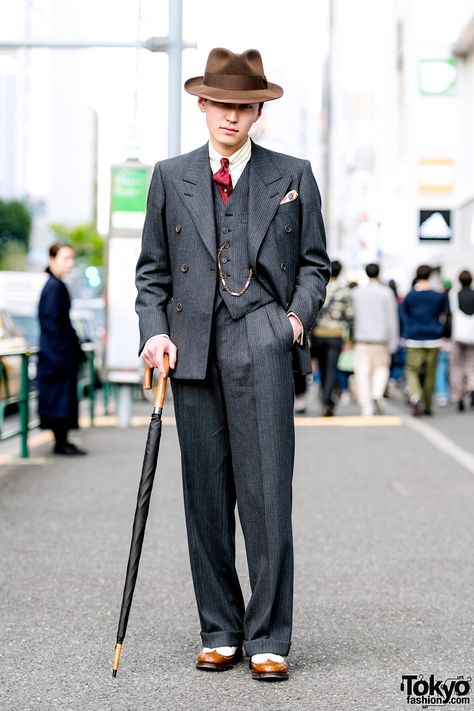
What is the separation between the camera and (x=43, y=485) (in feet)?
31.2

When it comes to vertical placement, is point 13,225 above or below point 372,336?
above

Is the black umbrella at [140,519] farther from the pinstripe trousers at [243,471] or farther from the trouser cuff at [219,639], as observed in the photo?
the trouser cuff at [219,639]

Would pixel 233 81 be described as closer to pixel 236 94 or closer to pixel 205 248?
pixel 236 94

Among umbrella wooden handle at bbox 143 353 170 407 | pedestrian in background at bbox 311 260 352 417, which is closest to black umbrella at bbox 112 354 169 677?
umbrella wooden handle at bbox 143 353 170 407

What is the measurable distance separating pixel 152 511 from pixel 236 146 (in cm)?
430

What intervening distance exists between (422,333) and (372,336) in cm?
82

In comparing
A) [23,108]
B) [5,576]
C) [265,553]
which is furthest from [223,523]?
[23,108]

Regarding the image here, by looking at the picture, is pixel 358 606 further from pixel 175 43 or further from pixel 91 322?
pixel 91 322

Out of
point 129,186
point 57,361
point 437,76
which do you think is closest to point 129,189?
point 129,186

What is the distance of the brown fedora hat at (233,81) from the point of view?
163 inches

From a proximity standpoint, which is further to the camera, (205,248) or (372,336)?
(372,336)

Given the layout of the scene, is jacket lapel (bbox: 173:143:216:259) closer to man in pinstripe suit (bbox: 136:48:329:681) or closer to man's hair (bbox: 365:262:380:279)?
man in pinstripe suit (bbox: 136:48:329:681)

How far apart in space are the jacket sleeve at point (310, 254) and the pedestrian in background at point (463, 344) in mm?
13252

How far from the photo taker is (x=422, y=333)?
16.2 m
